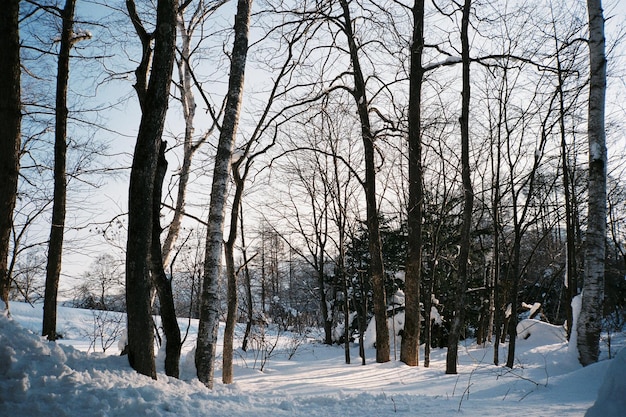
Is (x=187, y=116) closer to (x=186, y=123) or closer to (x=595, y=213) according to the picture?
(x=186, y=123)

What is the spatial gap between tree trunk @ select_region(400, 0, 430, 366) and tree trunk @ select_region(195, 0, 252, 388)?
4.09 m

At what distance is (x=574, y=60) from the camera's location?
9055 mm

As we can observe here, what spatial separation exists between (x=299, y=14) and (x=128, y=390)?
6260mm

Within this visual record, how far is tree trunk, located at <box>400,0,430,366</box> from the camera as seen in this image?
8.38m

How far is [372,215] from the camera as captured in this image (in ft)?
29.3

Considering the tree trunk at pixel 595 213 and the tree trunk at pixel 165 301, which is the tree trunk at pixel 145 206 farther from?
the tree trunk at pixel 595 213

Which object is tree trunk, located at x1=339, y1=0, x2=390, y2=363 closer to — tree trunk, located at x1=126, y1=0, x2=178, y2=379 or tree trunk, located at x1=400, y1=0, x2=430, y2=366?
tree trunk, located at x1=400, y1=0, x2=430, y2=366

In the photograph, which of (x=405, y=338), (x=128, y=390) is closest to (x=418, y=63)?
(x=405, y=338)

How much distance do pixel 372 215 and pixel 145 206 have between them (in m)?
6.08

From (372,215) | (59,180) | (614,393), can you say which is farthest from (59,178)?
(614,393)

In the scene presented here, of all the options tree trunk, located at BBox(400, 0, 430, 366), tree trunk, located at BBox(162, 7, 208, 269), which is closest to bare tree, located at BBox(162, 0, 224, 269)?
tree trunk, located at BBox(162, 7, 208, 269)

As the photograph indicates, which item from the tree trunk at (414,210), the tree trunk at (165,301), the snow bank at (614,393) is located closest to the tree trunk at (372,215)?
the tree trunk at (414,210)

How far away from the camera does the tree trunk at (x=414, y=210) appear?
330 inches

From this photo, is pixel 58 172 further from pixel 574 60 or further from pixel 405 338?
pixel 574 60
